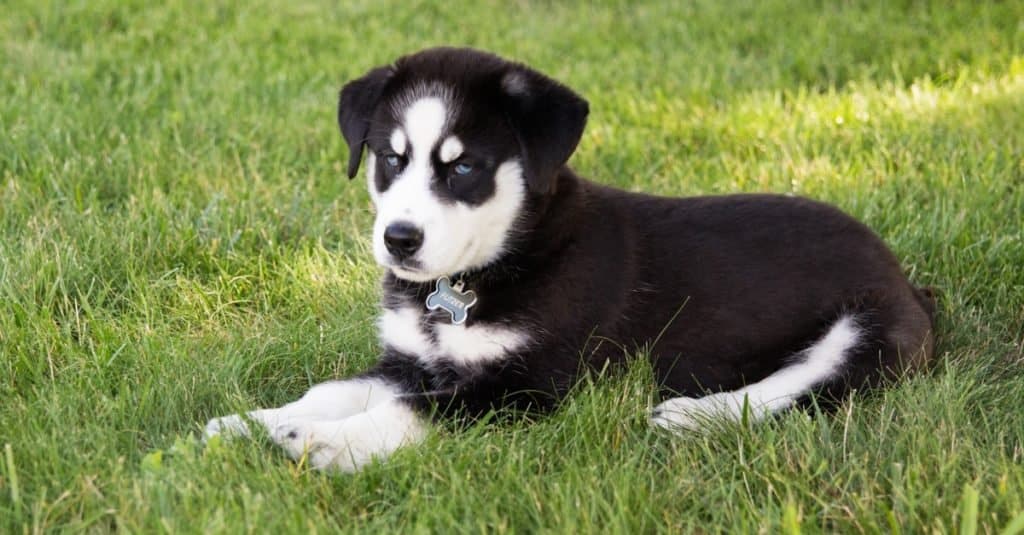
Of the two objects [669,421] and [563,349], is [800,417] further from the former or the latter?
[563,349]

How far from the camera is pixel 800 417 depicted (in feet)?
10.1

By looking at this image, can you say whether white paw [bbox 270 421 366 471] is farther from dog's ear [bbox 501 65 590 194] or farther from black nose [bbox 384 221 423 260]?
dog's ear [bbox 501 65 590 194]

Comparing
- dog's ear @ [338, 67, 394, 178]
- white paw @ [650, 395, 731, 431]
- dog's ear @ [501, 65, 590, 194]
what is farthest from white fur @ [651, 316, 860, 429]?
dog's ear @ [338, 67, 394, 178]

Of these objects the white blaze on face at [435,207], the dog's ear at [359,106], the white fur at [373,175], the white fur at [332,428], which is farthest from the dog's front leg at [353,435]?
the dog's ear at [359,106]

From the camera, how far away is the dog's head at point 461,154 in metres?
3.10

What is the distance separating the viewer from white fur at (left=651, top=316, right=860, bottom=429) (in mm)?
3156

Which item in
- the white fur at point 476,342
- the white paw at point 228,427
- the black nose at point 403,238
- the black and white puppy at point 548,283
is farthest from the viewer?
the white fur at point 476,342

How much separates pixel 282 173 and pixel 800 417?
2828 mm

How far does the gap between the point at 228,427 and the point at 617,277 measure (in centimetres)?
121

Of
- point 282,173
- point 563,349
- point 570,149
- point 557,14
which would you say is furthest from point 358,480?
point 557,14

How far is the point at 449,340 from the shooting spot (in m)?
3.34

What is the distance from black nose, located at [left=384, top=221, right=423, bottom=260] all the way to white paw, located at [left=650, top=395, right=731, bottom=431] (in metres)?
0.80

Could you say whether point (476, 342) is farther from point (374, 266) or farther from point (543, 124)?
point (374, 266)

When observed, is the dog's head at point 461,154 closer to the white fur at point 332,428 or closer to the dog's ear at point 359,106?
the dog's ear at point 359,106
